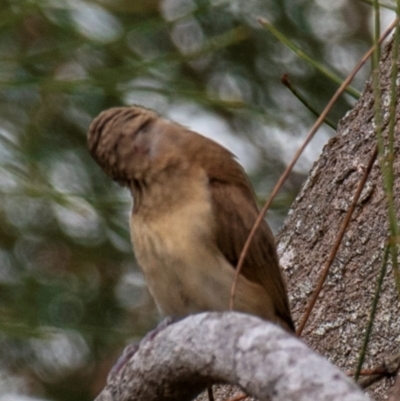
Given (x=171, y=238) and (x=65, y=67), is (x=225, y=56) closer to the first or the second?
(x=65, y=67)

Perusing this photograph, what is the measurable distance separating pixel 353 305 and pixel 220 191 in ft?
1.50

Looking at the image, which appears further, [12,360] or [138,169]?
[12,360]

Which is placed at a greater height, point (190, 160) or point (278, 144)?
point (190, 160)

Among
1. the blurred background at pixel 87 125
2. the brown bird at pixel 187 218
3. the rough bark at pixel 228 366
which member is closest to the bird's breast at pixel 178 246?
the brown bird at pixel 187 218

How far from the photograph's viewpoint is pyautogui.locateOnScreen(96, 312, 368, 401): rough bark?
1808 mm

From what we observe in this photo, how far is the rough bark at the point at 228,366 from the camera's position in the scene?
1808 mm

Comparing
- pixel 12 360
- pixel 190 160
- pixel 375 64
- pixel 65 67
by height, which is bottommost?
pixel 12 360

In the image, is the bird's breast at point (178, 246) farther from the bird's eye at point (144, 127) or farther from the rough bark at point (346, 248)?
the rough bark at point (346, 248)

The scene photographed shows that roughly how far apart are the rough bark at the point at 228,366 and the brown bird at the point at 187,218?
339mm

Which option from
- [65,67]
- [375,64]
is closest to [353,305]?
[375,64]

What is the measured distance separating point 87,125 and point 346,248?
230 centimetres

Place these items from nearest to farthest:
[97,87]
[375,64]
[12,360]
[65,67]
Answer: [375,64] < [97,87] < [65,67] < [12,360]

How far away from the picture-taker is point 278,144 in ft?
18.4

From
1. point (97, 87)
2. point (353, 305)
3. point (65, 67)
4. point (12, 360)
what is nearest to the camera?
point (353, 305)
